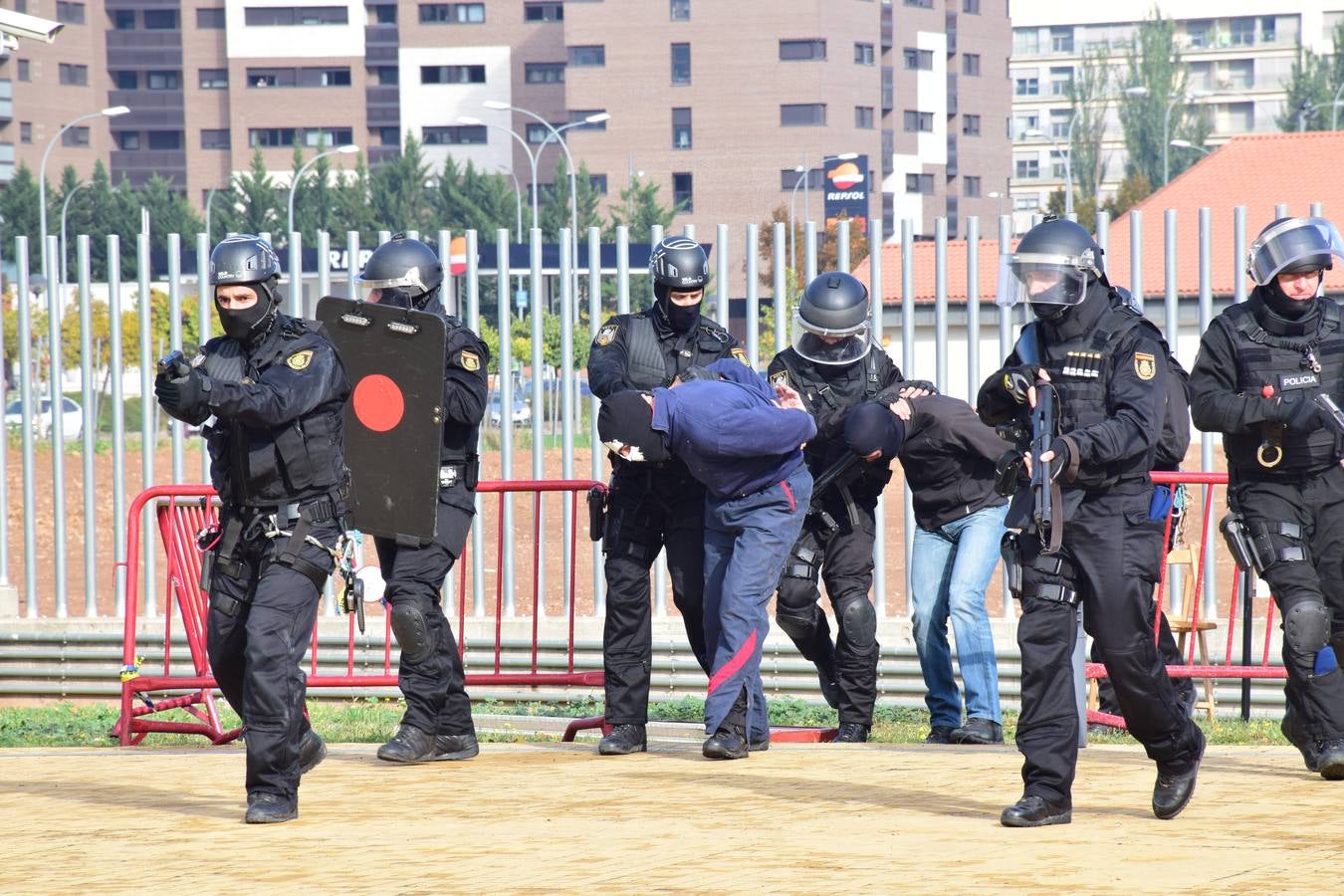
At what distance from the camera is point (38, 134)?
81.2 metres

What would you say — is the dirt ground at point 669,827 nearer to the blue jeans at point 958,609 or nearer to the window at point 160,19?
the blue jeans at point 958,609

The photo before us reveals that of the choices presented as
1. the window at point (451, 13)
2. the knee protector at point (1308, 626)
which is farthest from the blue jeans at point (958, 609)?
the window at point (451, 13)

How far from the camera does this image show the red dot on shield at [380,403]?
7699mm

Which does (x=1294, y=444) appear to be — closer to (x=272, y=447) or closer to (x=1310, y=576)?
(x=1310, y=576)

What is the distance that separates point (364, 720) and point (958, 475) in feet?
11.2

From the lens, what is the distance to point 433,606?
7.69 meters

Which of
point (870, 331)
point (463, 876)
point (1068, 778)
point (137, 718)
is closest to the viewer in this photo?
point (463, 876)

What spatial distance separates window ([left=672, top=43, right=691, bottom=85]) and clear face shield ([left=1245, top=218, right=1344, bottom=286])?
Answer: 71948mm

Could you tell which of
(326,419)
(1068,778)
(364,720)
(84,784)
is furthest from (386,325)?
(1068,778)

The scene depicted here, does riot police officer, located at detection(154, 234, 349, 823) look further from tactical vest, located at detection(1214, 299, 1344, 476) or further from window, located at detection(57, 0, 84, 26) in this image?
window, located at detection(57, 0, 84, 26)

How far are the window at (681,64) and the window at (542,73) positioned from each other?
298 inches

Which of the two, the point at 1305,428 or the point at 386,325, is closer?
the point at 1305,428

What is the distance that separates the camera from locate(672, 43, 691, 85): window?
7738 cm

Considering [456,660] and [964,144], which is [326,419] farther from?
[964,144]
